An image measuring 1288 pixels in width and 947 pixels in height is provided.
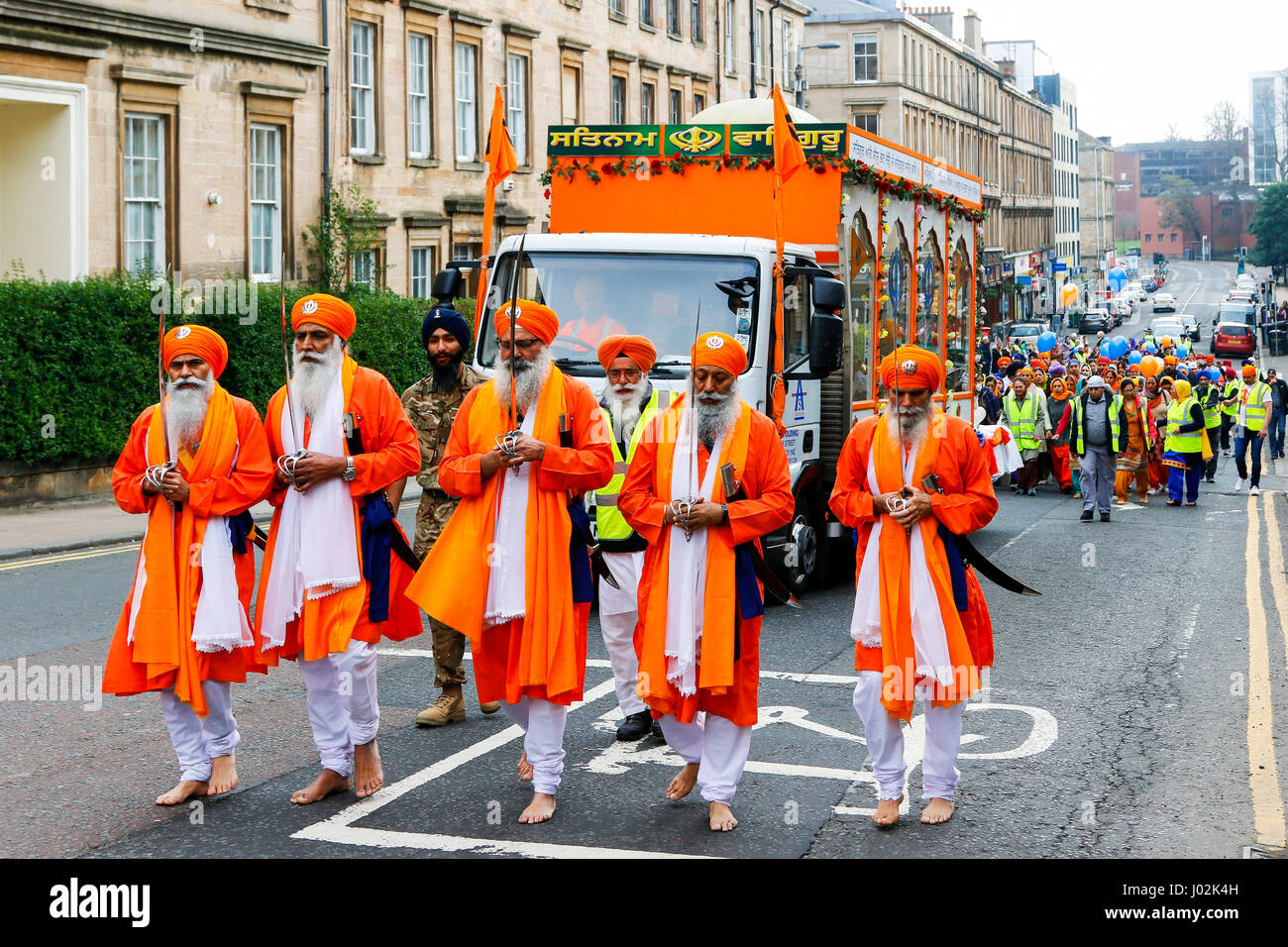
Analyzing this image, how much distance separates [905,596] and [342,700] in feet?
7.59

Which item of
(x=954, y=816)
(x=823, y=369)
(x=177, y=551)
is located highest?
(x=823, y=369)

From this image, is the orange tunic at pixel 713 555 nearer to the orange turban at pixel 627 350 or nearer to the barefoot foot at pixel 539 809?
the barefoot foot at pixel 539 809

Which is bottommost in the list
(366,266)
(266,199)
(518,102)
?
(366,266)

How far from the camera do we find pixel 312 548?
6363mm

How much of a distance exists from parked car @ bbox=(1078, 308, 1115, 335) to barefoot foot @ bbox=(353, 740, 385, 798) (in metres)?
75.9

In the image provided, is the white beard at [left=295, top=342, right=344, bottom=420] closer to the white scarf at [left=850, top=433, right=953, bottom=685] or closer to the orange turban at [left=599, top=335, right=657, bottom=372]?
the orange turban at [left=599, top=335, right=657, bottom=372]

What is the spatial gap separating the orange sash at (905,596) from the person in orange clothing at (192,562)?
8.29ft

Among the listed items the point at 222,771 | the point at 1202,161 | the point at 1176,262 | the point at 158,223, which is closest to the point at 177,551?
the point at 222,771

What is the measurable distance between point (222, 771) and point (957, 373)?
35.6 ft

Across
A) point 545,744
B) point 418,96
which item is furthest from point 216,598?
point 418,96

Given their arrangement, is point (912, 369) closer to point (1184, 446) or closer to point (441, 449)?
point (441, 449)

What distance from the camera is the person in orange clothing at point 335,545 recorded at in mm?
6359

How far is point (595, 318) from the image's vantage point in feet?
35.4
